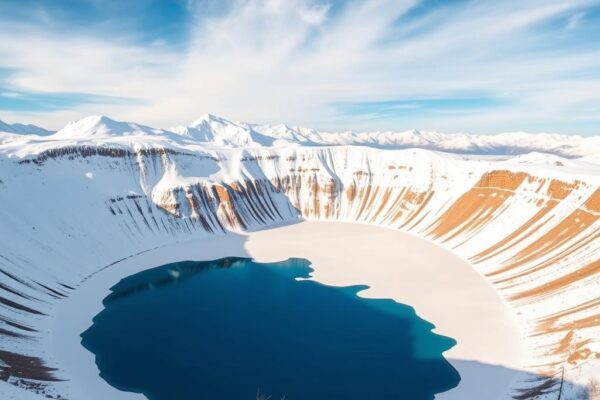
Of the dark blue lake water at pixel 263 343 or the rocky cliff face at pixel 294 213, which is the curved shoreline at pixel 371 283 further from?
the rocky cliff face at pixel 294 213

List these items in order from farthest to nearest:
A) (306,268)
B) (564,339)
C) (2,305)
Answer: (306,268) < (2,305) < (564,339)

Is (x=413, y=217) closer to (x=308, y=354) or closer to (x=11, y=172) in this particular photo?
(x=308, y=354)

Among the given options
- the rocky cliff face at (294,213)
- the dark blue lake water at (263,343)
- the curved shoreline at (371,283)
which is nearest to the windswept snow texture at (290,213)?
the rocky cliff face at (294,213)

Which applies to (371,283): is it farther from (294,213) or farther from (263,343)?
(294,213)

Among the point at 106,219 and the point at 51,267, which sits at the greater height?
the point at 106,219

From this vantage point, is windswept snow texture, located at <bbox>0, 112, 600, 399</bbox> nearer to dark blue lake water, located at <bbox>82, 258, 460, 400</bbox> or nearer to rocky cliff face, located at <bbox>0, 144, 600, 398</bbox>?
rocky cliff face, located at <bbox>0, 144, 600, 398</bbox>

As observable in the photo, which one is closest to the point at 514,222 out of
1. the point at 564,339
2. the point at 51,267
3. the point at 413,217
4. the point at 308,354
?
the point at 413,217

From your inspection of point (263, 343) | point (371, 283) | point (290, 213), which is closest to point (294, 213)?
point (290, 213)
